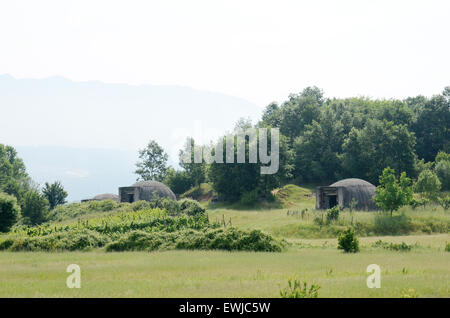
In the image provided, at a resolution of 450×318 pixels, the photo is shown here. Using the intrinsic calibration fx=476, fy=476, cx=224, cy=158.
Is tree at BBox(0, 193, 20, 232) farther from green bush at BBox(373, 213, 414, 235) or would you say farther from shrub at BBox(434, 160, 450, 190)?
shrub at BBox(434, 160, 450, 190)

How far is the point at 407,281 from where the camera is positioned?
16828mm

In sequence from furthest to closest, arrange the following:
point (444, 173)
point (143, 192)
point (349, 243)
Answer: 1. point (143, 192)
2. point (444, 173)
3. point (349, 243)

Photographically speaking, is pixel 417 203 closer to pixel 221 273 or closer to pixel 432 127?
pixel 221 273

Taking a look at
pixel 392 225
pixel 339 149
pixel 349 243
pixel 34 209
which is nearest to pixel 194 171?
pixel 339 149

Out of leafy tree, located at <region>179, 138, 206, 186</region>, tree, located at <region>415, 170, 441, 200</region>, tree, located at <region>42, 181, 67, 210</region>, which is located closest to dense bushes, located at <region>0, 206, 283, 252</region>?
tree, located at <region>415, 170, 441, 200</region>

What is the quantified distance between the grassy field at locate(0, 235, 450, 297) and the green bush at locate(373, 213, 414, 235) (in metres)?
12.5

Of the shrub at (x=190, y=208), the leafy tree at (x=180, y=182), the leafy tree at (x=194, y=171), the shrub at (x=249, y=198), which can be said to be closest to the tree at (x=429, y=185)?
the shrub at (x=249, y=198)

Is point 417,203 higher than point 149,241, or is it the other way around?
point 417,203

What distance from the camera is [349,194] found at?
179ft

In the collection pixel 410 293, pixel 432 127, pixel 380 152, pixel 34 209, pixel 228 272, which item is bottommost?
pixel 228 272

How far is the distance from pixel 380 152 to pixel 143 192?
1551 inches
